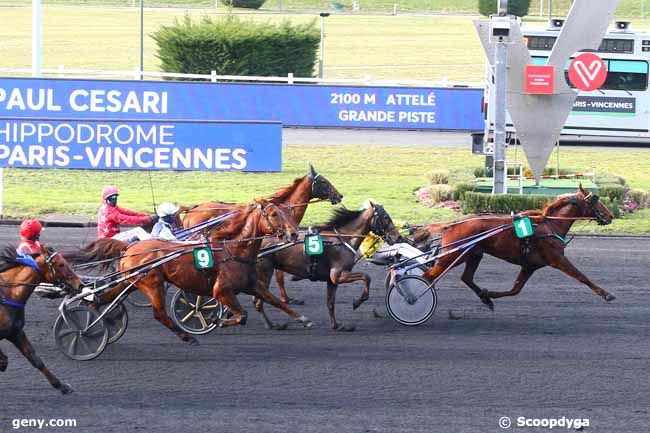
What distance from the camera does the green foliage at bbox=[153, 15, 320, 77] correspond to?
35.5m

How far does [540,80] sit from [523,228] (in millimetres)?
6767

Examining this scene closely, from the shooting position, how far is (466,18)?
226 ft

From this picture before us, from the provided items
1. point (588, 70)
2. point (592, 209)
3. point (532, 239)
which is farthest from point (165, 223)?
point (588, 70)

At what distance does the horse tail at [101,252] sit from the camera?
10.5m

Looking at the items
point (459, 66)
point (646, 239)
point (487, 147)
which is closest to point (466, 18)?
point (459, 66)

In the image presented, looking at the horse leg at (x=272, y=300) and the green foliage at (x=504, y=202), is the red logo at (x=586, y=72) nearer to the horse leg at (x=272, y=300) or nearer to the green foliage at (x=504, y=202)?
the green foliage at (x=504, y=202)

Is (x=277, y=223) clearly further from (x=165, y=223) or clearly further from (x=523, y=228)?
(x=523, y=228)

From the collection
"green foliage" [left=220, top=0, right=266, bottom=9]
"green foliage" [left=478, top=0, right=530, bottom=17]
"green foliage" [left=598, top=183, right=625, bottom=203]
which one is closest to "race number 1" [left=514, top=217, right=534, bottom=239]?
"green foliage" [left=598, top=183, right=625, bottom=203]

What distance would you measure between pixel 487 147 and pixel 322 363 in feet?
40.5

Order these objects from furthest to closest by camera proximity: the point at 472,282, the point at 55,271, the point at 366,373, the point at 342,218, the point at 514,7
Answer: the point at 514,7
the point at 472,282
the point at 342,218
the point at 366,373
the point at 55,271

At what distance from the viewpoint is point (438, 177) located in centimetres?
2061

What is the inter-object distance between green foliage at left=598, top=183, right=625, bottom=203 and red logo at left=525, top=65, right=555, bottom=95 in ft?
6.14

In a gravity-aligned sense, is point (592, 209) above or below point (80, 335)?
above

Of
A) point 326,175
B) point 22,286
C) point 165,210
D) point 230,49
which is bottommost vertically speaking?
point 22,286
